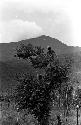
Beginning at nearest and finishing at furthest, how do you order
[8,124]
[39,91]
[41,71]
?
[39,91]
[41,71]
[8,124]

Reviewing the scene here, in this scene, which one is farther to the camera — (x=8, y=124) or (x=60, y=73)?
(x=8, y=124)

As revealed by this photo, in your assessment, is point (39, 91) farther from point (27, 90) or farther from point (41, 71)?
point (41, 71)

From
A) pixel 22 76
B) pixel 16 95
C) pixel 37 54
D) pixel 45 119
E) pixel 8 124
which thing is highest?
pixel 37 54

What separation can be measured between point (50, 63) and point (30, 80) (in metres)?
3.29

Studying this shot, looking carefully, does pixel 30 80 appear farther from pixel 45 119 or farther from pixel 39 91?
pixel 45 119

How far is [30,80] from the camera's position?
119ft

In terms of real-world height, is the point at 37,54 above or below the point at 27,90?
above

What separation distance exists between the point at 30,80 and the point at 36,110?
3875 mm

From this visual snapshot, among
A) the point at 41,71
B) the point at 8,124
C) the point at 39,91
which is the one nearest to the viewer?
the point at 39,91

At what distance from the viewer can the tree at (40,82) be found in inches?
1420

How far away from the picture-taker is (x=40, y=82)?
3622 centimetres

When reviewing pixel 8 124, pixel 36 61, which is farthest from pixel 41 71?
pixel 8 124

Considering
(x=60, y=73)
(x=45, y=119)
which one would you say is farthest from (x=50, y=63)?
(x=45, y=119)

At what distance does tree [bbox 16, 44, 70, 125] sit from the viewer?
36062 millimetres
